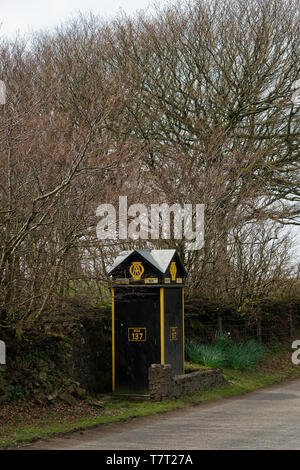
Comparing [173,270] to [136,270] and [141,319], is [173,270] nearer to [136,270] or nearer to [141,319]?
[136,270]

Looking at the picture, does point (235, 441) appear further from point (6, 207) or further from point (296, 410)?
point (6, 207)

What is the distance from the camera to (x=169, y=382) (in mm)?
14328

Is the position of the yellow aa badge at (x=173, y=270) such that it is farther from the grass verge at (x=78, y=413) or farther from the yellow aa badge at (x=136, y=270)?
the grass verge at (x=78, y=413)

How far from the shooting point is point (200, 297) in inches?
766

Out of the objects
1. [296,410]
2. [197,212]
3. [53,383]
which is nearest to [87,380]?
[53,383]

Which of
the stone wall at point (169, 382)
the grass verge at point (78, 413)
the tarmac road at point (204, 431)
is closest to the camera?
the tarmac road at point (204, 431)

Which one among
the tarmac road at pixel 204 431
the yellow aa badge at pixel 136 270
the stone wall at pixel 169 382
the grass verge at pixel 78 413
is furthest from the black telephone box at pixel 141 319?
the tarmac road at pixel 204 431

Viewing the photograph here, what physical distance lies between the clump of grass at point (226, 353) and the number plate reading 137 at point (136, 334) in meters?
3.07

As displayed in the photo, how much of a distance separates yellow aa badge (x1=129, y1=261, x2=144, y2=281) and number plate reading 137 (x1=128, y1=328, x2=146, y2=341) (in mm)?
1056

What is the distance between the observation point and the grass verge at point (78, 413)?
35.0 ft

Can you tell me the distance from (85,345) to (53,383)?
6.21ft

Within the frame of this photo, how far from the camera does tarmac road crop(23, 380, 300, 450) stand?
1012cm

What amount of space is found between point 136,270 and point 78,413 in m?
3.72

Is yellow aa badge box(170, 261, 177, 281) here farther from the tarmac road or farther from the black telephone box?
the tarmac road
